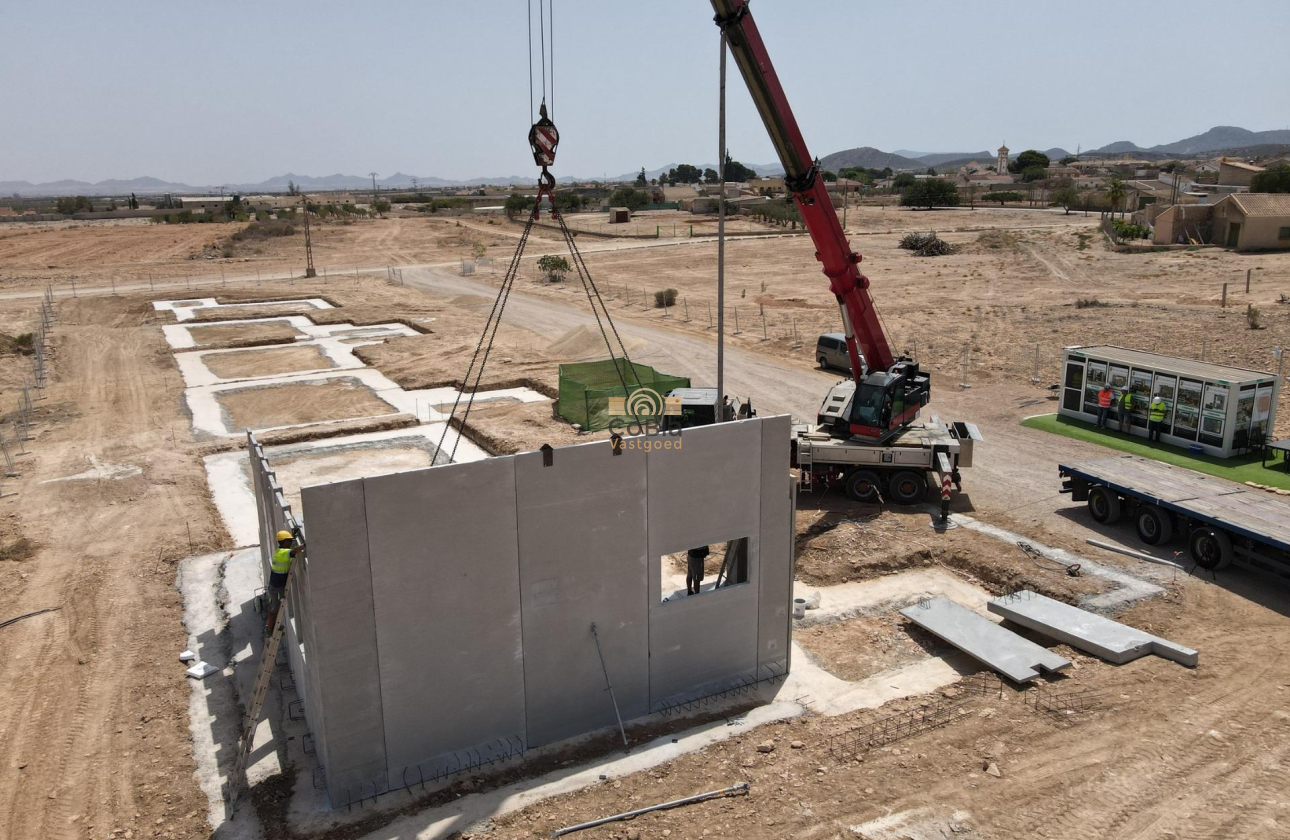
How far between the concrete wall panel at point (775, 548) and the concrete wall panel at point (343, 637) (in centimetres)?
523

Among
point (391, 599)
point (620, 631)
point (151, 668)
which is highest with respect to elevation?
point (391, 599)

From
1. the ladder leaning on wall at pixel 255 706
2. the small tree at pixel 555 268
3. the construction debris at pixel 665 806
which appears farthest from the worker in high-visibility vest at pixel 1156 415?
the small tree at pixel 555 268

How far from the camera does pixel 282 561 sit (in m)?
10.5

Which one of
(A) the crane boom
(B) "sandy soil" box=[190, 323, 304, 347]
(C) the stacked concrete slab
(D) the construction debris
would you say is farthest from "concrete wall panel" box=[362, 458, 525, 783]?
(B) "sandy soil" box=[190, 323, 304, 347]

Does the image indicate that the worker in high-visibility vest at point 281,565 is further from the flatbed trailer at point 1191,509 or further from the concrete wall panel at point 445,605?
the flatbed trailer at point 1191,509

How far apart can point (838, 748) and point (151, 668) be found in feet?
32.6

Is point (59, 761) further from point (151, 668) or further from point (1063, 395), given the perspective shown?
point (1063, 395)

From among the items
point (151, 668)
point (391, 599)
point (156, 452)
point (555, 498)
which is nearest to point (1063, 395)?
point (555, 498)

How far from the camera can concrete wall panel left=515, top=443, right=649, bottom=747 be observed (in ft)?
35.1

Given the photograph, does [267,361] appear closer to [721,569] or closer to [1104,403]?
[721,569]

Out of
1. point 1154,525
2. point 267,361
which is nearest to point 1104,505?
point 1154,525

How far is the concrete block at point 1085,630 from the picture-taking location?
12.8 metres

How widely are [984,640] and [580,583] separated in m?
6.43

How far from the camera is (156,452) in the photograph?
2438 centimetres
